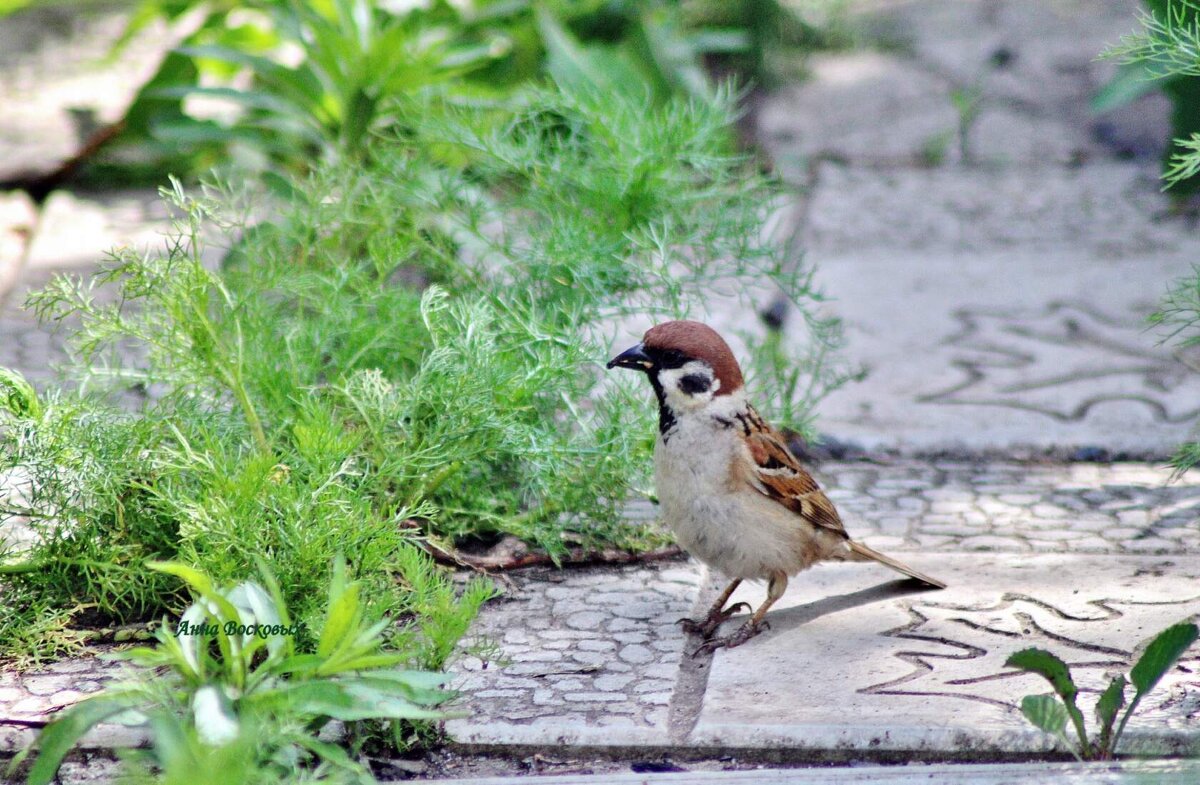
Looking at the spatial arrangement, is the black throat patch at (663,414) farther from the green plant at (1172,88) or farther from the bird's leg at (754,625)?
the green plant at (1172,88)

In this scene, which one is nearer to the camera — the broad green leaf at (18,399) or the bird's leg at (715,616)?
the broad green leaf at (18,399)

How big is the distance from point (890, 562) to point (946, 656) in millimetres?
406

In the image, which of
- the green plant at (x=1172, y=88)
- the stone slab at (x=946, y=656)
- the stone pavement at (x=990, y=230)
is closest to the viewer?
the stone slab at (x=946, y=656)

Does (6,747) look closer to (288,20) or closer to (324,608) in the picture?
(324,608)

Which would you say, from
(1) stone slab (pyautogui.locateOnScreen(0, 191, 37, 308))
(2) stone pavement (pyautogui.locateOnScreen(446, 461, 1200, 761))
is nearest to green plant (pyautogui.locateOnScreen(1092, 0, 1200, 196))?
(2) stone pavement (pyautogui.locateOnScreen(446, 461, 1200, 761))

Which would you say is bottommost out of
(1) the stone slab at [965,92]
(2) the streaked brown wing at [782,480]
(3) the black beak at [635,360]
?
(2) the streaked brown wing at [782,480]

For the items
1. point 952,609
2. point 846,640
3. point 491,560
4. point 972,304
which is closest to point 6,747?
point 491,560

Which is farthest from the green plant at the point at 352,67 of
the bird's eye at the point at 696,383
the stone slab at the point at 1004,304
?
the bird's eye at the point at 696,383

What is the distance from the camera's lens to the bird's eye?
10.9 feet

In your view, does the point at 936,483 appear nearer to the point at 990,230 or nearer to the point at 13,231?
the point at 990,230

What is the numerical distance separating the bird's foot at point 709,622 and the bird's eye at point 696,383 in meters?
0.55

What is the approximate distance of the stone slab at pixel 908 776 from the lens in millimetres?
2496

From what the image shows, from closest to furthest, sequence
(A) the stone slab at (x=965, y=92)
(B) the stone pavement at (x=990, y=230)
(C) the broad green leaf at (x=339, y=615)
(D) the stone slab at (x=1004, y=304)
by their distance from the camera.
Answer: (C) the broad green leaf at (x=339, y=615) → (D) the stone slab at (x=1004, y=304) → (B) the stone pavement at (x=990, y=230) → (A) the stone slab at (x=965, y=92)

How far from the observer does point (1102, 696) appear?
2598mm
